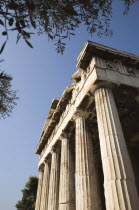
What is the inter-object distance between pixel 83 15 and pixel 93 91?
6695 mm

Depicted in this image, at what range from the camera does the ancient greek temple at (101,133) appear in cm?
738

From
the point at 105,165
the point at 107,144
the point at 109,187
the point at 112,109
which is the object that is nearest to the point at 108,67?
the point at 112,109

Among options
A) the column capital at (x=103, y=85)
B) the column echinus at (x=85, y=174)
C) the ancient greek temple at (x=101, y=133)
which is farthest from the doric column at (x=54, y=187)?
the column capital at (x=103, y=85)

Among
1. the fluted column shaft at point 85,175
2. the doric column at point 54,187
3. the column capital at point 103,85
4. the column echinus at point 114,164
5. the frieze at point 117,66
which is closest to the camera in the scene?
the column echinus at point 114,164

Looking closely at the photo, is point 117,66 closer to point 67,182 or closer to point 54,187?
point 67,182

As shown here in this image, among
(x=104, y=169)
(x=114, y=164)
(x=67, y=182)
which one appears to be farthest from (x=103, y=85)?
(x=67, y=182)

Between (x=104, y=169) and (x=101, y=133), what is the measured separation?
1.89 m

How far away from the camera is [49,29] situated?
4332mm

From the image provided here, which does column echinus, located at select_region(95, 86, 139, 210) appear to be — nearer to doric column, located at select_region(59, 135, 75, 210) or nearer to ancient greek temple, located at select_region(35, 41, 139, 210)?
ancient greek temple, located at select_region(35, 41, 139, 210)

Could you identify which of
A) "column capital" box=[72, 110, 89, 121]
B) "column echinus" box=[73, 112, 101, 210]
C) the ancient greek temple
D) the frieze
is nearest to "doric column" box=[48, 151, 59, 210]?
the ancient greek temple

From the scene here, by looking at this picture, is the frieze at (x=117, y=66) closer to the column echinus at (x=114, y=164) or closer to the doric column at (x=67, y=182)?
the column echinus at (x=114, y=164)

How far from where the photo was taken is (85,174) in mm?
10125

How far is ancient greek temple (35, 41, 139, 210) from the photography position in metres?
7.38

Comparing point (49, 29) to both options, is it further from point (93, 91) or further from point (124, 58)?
point (124, 58)
